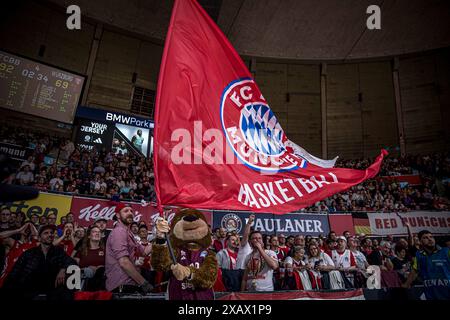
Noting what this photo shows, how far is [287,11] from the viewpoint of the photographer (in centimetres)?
1684

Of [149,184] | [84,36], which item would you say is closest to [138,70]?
[84,36]

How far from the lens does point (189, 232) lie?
11.5 ft

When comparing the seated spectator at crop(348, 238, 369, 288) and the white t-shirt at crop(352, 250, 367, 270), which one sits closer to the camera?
the seated spectator at crop(348, 238, 369, 288)

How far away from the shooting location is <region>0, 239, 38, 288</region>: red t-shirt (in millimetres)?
4699

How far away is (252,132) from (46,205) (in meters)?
6.64

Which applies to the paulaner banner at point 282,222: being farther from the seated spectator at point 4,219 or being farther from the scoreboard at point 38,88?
the scoreboard at point 38,88

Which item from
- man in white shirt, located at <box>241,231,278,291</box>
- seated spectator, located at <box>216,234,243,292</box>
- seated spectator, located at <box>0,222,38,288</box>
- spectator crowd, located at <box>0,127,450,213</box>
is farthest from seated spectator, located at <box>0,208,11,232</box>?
man in white shirt, located at <box>241,231,278,291</box>

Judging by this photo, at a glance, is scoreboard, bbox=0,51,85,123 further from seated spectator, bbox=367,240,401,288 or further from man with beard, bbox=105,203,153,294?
seated spectator, bbox=367,240,401,288

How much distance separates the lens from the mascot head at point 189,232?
350 cm

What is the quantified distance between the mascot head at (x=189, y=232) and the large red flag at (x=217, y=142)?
443 mm

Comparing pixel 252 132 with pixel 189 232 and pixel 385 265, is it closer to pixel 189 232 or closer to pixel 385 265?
pixel 189 232

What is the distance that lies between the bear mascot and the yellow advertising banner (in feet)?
19.5

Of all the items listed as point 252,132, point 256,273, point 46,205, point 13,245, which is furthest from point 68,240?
point 252,132

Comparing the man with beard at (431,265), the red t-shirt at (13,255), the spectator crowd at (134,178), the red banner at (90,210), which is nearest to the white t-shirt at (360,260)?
the man with beard at (431,265)
